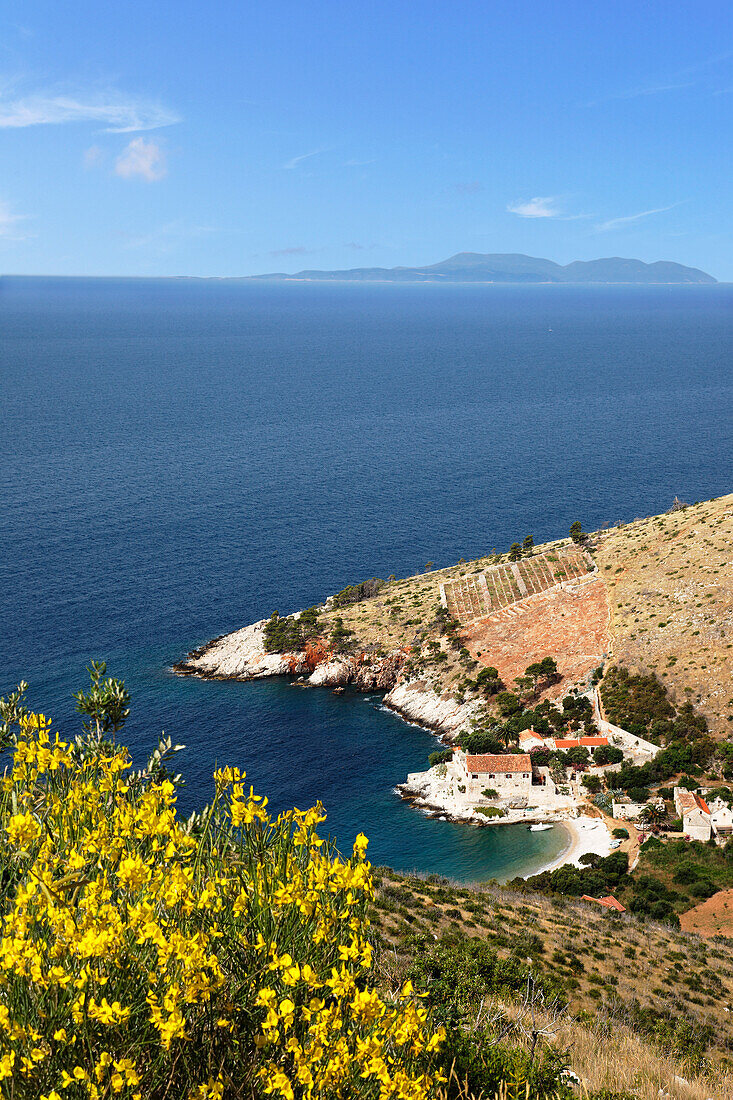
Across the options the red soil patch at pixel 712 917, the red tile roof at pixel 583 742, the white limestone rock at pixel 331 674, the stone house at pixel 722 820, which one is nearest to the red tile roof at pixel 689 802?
the stone house at pixel 722 820

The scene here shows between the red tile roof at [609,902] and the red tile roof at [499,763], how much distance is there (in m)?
11.8

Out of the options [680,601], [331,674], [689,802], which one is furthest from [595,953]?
[331,674]

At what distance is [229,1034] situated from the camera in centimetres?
671

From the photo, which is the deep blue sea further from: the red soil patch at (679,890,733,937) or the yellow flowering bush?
the yellow flowering bush

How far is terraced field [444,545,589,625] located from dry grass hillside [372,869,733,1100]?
117ft

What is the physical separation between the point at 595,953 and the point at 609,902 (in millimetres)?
9153

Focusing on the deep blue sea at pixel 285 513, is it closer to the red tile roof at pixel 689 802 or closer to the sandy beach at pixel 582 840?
the sandy beach at pixel 582 840

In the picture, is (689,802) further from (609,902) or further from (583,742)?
(609,902)

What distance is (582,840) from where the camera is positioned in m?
44.2

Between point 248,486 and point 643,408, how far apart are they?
9623 cm

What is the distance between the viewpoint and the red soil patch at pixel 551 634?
60156 mm

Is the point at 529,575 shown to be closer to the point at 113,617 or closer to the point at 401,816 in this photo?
the point at 401,816

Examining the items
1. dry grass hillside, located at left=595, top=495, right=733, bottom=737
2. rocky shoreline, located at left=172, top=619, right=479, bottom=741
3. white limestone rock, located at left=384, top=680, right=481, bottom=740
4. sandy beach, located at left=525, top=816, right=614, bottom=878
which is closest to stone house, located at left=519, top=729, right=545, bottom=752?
white limestone rock, located at left=384, top=680, right=481, bottom=740

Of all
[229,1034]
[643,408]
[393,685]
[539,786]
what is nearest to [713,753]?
[539,786]
